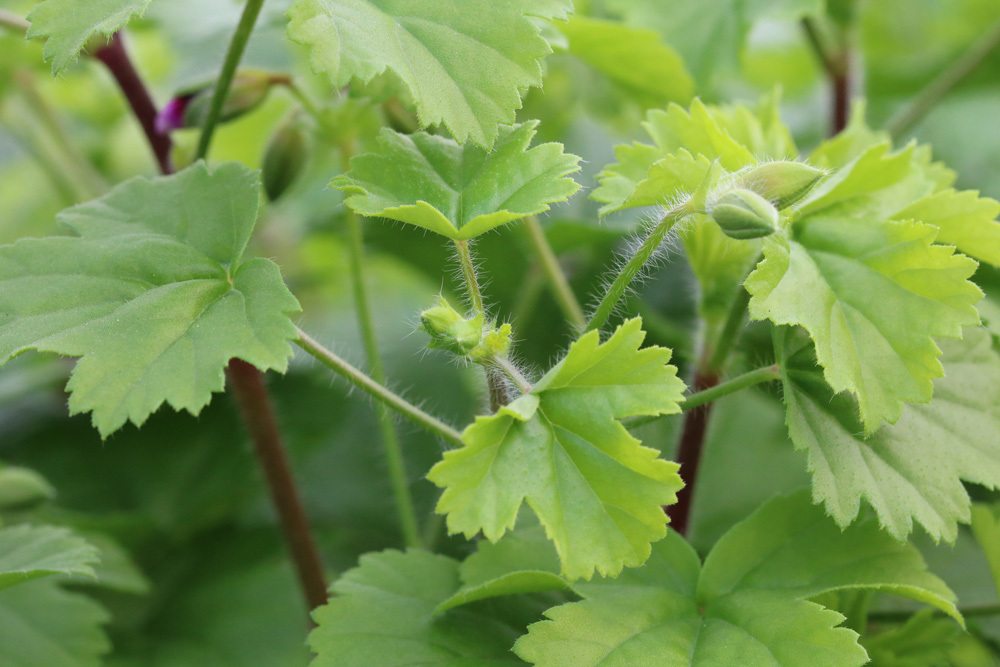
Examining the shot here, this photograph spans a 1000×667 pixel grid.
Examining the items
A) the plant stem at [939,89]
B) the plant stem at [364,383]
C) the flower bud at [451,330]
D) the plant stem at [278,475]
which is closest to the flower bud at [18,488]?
the plant stem at [278,475]

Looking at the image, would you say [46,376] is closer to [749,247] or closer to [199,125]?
[199,125]

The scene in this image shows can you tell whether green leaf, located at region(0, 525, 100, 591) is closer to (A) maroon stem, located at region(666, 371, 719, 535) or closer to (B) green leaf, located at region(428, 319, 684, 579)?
(B) green leaf, located at region(428, 319, 684, 579)

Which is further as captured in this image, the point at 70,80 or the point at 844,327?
the point at 70,80

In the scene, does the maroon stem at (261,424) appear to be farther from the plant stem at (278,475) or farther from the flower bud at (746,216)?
the flower bud at (746,216)

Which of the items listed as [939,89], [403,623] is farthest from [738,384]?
[939,89]

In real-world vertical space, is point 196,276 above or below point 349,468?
above

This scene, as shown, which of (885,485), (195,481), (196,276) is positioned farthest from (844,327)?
(195,481)
